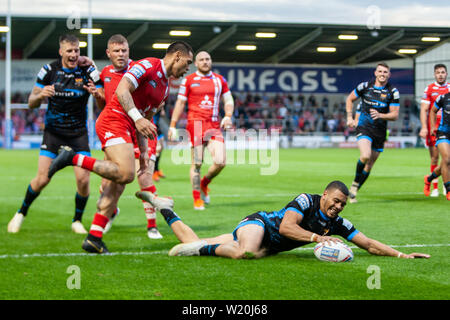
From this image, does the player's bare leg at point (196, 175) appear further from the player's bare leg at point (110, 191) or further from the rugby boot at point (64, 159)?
the rugby boot at point (64, 159)

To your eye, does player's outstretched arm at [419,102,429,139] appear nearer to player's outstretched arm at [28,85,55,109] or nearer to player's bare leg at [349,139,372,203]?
player's bare leg at [349,139,372,203]

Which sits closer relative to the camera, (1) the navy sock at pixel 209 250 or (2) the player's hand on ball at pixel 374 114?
(1) the navy sock at pixel 209 250

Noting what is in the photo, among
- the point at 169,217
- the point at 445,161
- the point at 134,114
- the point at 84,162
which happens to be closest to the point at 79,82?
the point at 84,162

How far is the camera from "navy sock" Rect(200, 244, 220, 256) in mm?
6758

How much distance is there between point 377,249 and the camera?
684 centimetres

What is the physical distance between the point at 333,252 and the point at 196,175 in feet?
18.2

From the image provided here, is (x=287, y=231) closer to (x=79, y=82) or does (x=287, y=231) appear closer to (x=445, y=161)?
(x=79, y=82)

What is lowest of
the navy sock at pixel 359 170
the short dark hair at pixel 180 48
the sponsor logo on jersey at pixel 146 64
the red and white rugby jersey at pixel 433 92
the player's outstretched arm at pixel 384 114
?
the navy sock at pixel 359 170

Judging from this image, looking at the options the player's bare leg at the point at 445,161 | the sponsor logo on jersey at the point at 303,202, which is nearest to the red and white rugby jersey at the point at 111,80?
the sponsor logo on jersey at the point at 303,202

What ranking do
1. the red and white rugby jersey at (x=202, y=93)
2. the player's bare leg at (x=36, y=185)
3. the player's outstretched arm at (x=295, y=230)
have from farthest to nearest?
the red and white rugby jersey at (x=202, y=93), the player's bare leg at (x=36, y=185), the player's outstretched arm at (x=295, y=230)

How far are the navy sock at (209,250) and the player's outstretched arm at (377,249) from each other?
4.33 ft

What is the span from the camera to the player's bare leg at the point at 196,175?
11555mm
